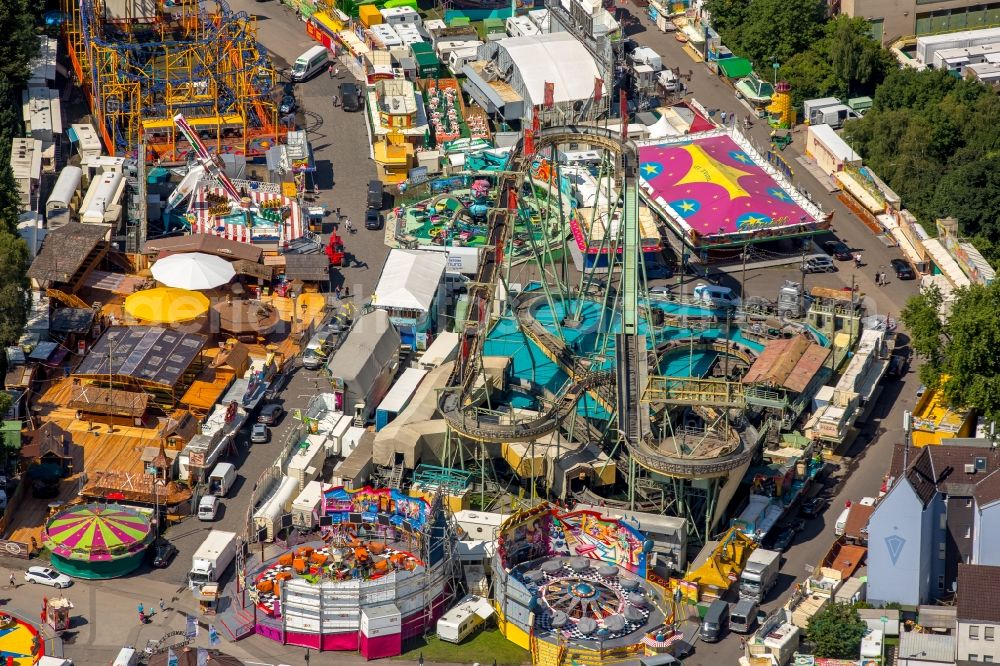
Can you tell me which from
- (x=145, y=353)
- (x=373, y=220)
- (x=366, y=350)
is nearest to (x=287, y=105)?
(x=373, y=220)

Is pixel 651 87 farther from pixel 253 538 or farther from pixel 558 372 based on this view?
pixel 253 538

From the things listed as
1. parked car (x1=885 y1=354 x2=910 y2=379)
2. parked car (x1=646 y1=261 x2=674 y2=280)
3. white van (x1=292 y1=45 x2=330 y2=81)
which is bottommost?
parked car (x1=885 y1=354 x2=910 y2=379)

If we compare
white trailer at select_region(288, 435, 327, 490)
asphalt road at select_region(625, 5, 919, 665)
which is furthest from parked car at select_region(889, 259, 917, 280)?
white trailer at select_region(288, 435, 327, 490)

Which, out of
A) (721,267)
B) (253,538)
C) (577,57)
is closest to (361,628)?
(253,538)

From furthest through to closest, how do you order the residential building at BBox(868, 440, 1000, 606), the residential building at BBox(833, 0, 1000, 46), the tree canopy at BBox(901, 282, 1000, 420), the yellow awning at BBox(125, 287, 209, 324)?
the residential building at BBox(833, 0, 1000, 46) < the yellow awning at BBox(125, 287, 209, 324) < the tree canopy at BBox(901, 282, 1000, 420) < the residential building at BBox(868, 440, 1000, 606)

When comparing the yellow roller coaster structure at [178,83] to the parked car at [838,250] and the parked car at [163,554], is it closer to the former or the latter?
the parked car at [838,250]

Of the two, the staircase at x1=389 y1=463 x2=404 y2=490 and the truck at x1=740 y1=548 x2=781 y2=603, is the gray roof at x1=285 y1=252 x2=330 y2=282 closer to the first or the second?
the staircase at x1=389 y1=463 x2=404 y2=490
